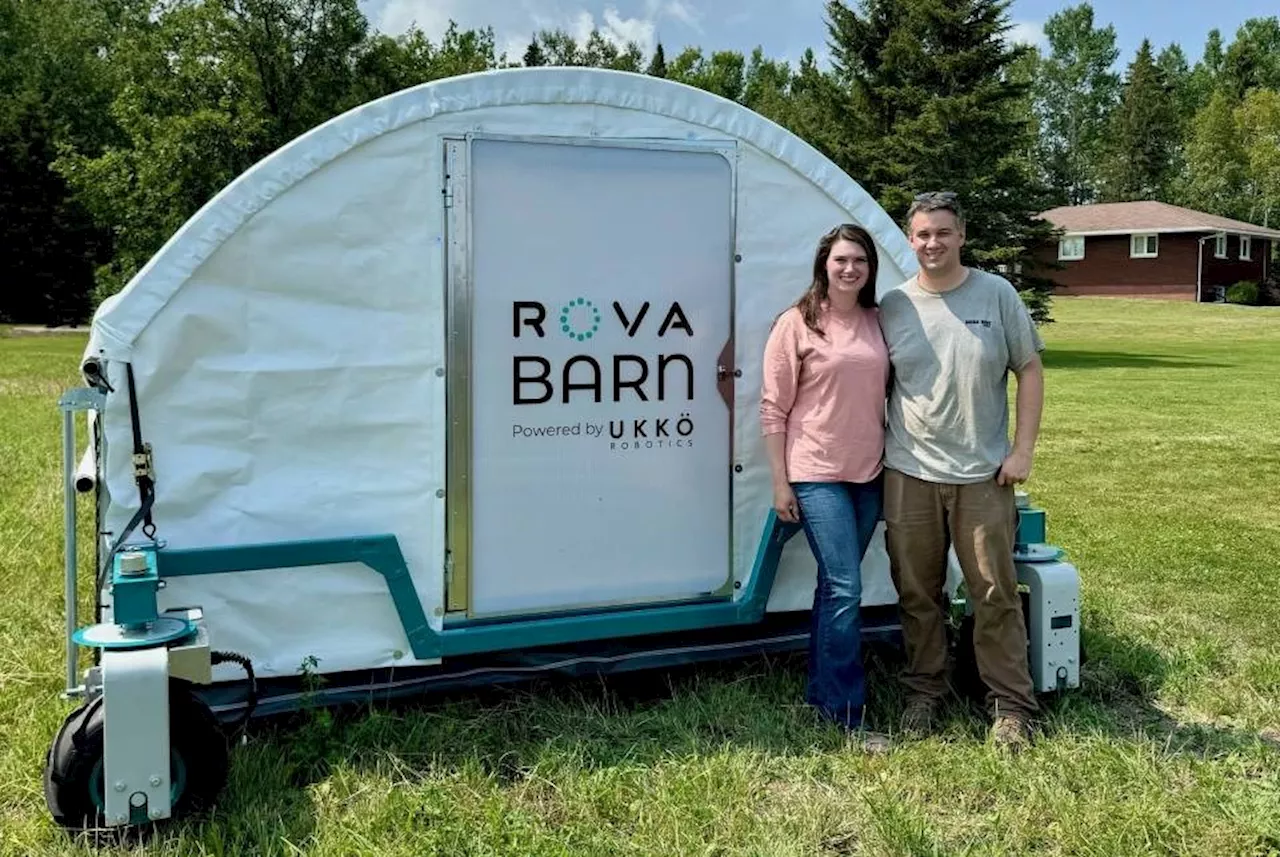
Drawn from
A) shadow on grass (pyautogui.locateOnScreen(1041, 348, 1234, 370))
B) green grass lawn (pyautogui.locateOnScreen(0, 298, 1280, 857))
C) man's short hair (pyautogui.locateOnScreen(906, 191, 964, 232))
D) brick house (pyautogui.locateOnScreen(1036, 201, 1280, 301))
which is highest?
brick house (pyautogui.locateOnScreen(1036, 201, 1280, 301))

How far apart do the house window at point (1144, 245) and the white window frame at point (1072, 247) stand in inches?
79.5

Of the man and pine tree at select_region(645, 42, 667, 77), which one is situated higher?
pine tree at select_region(645, 42, 667, 77)

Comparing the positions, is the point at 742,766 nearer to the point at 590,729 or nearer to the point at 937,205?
the point at 590,729

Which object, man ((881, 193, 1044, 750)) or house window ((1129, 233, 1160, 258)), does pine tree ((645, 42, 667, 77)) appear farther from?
man ((881, 193, 1044, 750))

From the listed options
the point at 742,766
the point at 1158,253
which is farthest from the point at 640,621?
the point at 1158,253

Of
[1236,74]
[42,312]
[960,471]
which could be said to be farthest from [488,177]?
[1236,74]

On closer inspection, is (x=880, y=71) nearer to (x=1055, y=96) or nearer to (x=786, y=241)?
(x=786, y=241)

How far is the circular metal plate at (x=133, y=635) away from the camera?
3311mm

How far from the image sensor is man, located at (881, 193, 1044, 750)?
4.16 m

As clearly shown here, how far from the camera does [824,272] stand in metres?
4.30

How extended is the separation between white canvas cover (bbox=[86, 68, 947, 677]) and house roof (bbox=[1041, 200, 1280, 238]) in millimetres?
47669

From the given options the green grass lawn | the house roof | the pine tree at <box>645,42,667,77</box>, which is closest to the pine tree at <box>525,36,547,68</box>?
the pine tree at <box>645,42,667,77</box>

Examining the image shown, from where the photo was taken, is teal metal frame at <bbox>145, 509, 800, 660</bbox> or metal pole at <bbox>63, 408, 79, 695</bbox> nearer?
metal pole at <bbox>63, 408, 79, 695</bbox>

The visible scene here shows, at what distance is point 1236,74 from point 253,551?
281ft
